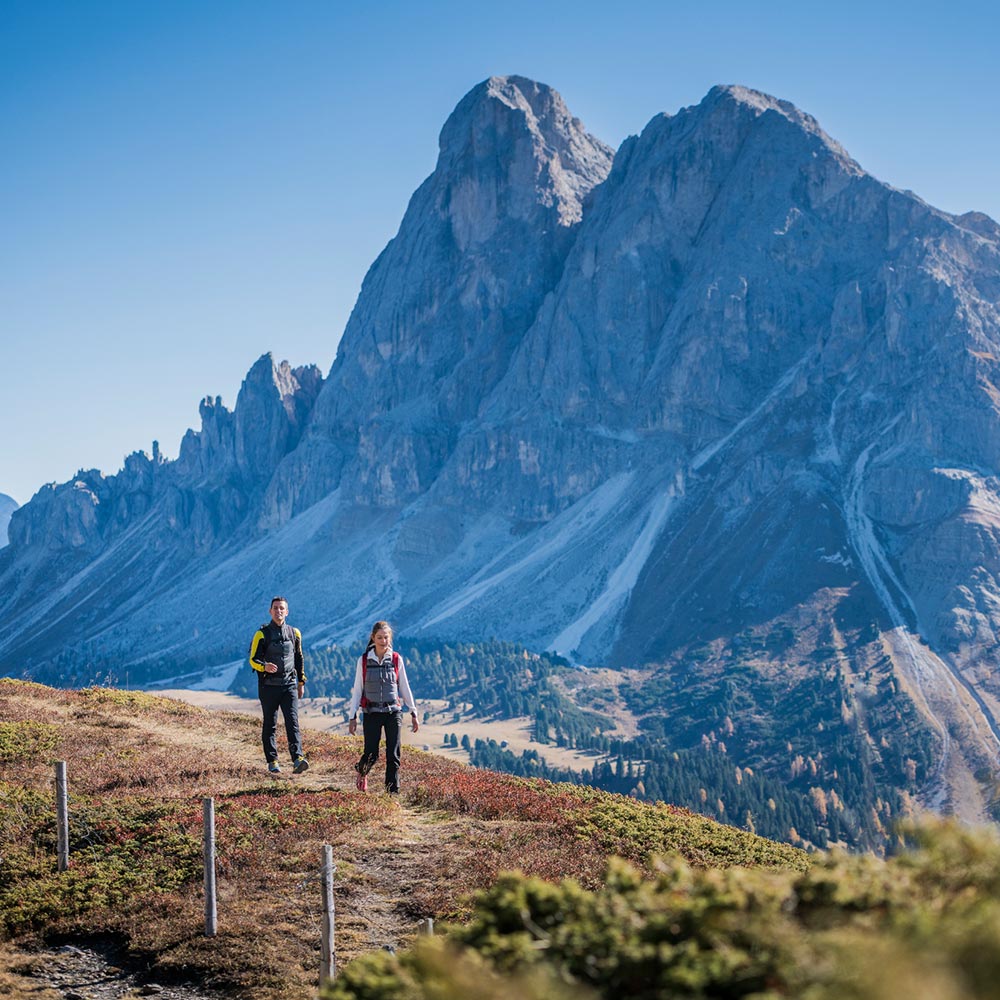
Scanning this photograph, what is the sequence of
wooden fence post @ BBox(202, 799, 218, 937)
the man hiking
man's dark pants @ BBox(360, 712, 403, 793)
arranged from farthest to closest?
the man hiking < man's dark pants @ BBox(360, 712, 403, 793) < wooden fence post @ BBox(202, 799, 218, 937)

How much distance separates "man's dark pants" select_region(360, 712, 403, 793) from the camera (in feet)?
63.4

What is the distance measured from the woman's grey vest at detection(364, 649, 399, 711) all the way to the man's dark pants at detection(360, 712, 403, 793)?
0.25 meters

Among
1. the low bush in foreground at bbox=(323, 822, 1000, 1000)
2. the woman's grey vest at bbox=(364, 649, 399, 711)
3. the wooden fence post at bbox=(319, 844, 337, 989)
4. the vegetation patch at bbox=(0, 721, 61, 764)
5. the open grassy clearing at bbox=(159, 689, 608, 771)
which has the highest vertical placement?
the woman's grey vest at bbox=(364, 649, 399, 711)

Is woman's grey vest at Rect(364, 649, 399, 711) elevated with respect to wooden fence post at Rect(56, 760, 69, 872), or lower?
elevated

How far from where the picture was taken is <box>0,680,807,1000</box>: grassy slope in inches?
546

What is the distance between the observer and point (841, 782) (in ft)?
437

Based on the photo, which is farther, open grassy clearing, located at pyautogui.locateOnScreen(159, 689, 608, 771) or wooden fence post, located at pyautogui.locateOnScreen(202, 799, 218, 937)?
open grassy clearing, located at pyautogui.locateOnScreen(159, 689, 608, 771)

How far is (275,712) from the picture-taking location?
67.9 feet

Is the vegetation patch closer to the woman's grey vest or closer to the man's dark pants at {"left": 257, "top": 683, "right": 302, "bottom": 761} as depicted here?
the man's dark pants at {"left": 257, "top": 683, "right": 302, "bottom": 761}

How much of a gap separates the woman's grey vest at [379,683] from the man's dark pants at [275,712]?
2280 mm

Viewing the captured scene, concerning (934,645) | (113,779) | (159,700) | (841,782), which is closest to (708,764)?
(841,782)

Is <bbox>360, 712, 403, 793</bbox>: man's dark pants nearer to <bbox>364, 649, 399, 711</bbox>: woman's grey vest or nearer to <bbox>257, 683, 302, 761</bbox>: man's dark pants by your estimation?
<bbox>364, 649, 399, 711</bbox>: woman's grey vest

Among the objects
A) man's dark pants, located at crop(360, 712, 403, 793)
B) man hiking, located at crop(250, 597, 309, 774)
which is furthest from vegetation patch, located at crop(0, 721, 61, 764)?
man's dark pants, located at crop(360, 712, 403, 793)

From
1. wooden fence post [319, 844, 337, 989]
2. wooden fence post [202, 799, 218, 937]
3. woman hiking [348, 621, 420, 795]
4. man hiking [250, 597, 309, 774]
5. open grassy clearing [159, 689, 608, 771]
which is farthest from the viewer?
open grassy clearing [159, 689, 608, 771]
